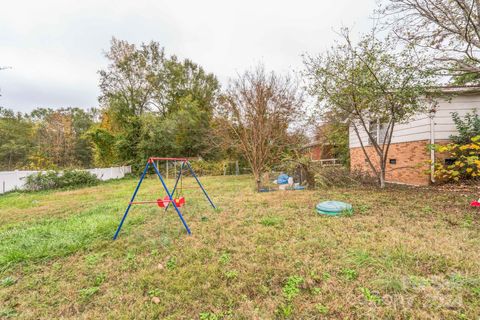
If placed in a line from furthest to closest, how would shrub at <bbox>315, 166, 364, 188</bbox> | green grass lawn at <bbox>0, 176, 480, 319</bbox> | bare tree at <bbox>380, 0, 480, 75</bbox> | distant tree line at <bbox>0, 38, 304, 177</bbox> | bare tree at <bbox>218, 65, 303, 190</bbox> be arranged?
distant tree line at <bbox>0, 38, 304, 177</bbox> → bare tree at <bbox>218, 65, 303, 190</bbox> → shrub at <bbox>315, 166, 364, 188</bbox> → bare tree at <bbox>380, 0, 480, 75</bbox> → green grass lawn at <bbox>0, 176, 480, 319</bbox>

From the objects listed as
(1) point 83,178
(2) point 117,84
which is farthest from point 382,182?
(2) point 117,84

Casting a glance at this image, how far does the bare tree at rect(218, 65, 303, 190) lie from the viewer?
804 centimetres

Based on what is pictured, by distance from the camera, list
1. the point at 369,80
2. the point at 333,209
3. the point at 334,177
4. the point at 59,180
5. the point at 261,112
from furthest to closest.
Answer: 1. the point at 59,180
2. the point at 261,112
3. the point at 334,177
4. the point at 369,80
5. the point at 333,209

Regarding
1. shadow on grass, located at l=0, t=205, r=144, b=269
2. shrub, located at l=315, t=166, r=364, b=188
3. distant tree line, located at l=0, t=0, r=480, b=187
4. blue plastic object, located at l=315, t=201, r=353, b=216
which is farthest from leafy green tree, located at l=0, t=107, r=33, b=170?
blue plastic object, located at l=315, t=201, r=353, b=216

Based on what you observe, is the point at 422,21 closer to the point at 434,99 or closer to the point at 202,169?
the point at 434,99

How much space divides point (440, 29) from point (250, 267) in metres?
8.02

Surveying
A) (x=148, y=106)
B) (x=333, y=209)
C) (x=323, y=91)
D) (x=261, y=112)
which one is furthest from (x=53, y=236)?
(x=148, y=106)

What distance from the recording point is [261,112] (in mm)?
8086

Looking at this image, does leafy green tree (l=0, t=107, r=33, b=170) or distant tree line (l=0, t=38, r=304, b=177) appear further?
leafy green tree (l=0, t=107, r=33, b=170)

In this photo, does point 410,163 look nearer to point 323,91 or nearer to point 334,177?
point 334,177

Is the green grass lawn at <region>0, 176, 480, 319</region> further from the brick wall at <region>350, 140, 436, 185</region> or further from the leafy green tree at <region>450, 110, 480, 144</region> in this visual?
the leafy green tree at <region>450, 110, 480, 144</region>

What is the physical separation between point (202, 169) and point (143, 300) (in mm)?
15091

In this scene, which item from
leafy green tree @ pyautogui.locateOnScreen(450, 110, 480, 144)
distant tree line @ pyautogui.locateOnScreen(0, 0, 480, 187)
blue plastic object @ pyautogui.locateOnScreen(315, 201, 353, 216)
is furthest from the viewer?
leafy green tree @ pyautogui.locateOnScreen(450, 110, 480, 144)

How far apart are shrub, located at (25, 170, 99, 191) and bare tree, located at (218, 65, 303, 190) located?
830cm
